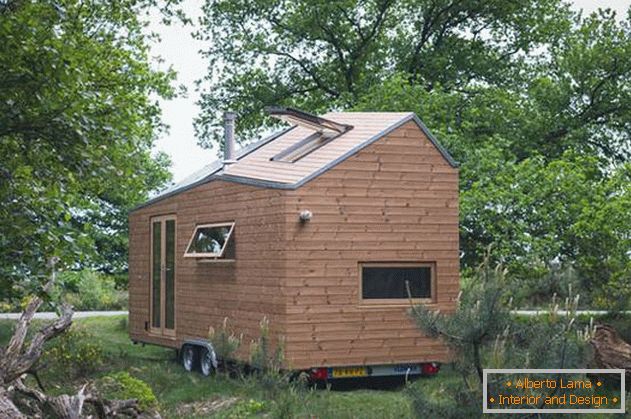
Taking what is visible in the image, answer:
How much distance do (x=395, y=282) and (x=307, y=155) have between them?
2310 millimetres

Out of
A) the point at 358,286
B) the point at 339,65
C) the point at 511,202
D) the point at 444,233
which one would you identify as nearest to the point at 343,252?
the point at 358,286

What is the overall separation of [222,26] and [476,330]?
24.6m

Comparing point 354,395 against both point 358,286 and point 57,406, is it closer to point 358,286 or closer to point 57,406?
point 358,286

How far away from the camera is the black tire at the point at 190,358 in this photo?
16.4m

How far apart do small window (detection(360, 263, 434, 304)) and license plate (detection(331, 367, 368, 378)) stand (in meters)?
0.96

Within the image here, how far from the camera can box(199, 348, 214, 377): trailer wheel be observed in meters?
15.6

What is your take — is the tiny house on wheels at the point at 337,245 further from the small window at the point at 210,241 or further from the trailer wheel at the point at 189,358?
the trailer wheel at the point at 189,358

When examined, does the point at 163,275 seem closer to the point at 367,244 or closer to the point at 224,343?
the point at 224,343

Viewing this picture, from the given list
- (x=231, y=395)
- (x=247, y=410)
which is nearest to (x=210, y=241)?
(x=231, y=395)

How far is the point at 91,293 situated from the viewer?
107 ft

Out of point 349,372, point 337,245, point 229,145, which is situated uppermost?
point 229,145

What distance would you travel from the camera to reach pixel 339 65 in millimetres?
31422
